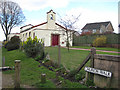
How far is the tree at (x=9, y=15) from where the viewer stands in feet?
94.4

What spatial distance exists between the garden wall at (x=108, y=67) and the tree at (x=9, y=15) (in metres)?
25.9

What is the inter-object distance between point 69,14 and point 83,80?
10957 mm

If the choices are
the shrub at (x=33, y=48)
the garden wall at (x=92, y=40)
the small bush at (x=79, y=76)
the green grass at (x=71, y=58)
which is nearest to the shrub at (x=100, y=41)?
the garden wall at (x=92, y=40)

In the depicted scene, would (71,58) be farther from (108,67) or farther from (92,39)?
(92,39)

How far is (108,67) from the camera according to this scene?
387cm

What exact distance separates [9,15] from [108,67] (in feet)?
104

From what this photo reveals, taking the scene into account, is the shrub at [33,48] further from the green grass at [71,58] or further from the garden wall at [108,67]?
the garden wall at [108,67]

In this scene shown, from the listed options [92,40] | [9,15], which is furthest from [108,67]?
[9,15]

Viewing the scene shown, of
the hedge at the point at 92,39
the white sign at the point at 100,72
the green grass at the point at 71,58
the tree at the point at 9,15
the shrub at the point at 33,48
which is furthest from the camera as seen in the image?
the tree at the point at 9,15

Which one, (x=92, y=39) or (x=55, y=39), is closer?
(x=92, y=39)

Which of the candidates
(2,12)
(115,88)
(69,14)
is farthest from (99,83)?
(2,12)

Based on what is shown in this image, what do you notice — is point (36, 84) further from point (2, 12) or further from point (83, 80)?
point (2, 12)

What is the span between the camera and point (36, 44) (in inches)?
422

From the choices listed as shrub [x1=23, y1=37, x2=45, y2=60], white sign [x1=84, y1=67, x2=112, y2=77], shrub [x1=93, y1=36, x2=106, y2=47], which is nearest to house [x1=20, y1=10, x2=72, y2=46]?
shrub [x1=93, y1=36, x2=106, y2=47]
